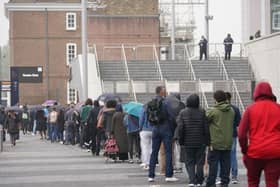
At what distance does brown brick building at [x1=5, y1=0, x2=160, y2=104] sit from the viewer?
70.5 meters

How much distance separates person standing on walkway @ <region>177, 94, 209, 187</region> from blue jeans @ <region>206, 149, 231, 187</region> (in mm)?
245

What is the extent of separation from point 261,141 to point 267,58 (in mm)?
26155

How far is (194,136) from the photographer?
517 inches

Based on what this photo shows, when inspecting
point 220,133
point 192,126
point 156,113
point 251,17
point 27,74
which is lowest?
point 220,133

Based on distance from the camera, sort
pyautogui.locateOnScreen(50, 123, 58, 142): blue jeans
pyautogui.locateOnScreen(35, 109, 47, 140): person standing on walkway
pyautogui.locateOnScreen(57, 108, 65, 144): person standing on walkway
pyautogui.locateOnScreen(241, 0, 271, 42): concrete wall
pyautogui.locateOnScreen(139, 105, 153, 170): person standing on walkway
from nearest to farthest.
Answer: pyautogui.locateOnScreen(139, 105, 153, 170): person standing on walkway → pyautogui.locateOnScreen(57, 108, 65, 144): person standing on walkway → pyautogui.locateOnScreen(50, 123, 58, 142): blue jeans → pyautogui.locateOnScreen(35, 109, 47, 140): person standing on walkway → pyautogui.locateOnScreen(241, 0, 271, 42): concrete wall

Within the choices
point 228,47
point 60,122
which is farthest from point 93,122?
point 228,47

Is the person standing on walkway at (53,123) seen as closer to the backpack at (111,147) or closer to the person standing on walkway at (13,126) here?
the person standing on walkway at (13,126)

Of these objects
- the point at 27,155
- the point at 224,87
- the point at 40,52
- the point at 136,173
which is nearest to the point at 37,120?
the point at 224,87

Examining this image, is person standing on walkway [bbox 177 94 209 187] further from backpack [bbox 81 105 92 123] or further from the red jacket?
backpack [bbox 81 105 92 123]

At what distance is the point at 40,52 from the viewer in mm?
72500

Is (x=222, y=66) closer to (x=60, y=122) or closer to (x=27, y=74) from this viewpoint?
(x=60, y=122)

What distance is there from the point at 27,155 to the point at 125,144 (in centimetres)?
552

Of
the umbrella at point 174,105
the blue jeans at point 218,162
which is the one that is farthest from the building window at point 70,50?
the blue jeans at point 218,162

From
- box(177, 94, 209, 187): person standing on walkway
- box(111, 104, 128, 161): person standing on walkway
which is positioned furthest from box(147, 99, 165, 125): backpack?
box(111, 104, 128, 161): person standing on walkway
